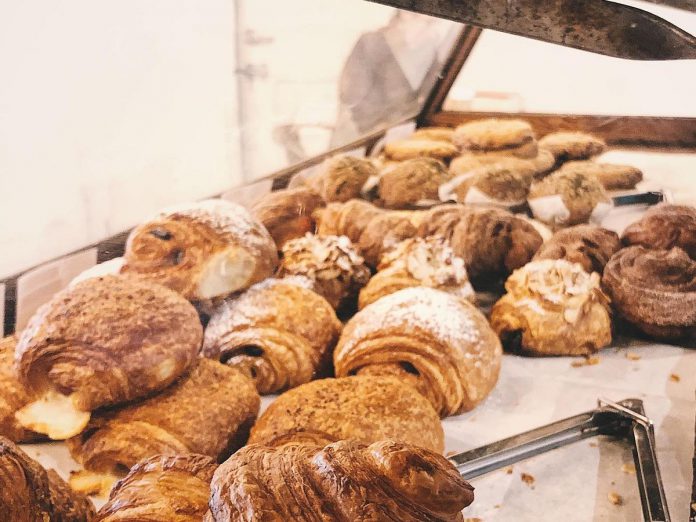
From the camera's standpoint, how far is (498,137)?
2424 millimetres

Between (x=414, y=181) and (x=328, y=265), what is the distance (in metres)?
0.51

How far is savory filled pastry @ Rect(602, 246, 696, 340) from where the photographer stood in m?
2.18

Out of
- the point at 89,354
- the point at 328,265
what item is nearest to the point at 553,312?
the point at 328,265

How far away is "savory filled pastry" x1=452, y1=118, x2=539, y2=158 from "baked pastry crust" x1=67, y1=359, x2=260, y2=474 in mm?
1272

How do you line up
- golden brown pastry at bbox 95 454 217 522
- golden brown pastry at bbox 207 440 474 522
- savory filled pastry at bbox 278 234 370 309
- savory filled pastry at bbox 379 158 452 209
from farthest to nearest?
savory filled pastry at bbox 379 158 452 209
savory filled pastry at bbox 278 234 370 309
golden brown pastry at bbox 95 454 217 522
golden brown pastry at bbox 207 440 474 522

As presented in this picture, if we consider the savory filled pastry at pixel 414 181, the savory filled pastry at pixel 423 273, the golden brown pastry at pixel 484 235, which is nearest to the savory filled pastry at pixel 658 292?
the golden brown pastry at pixel 484 235

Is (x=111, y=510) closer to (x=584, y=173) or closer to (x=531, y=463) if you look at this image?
(x=531, y=463)

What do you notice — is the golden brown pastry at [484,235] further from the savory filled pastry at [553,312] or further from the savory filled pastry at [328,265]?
the savory filled pastry at [328,265]

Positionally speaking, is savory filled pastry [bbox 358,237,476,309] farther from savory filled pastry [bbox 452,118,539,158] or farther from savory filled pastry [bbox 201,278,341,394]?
savory filled pastry [bbox 452,118,539,158]

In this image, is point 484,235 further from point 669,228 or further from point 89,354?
point 89,354

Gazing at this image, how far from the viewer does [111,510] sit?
3.23 feet

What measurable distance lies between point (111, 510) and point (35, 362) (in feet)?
1.73

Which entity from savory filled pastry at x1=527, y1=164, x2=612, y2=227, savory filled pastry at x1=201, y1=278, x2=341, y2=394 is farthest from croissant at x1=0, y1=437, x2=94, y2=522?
savory filled pastry at x1=527, y1=164, x2=612, y2=227

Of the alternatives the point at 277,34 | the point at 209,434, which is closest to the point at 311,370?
the point at 209,434
